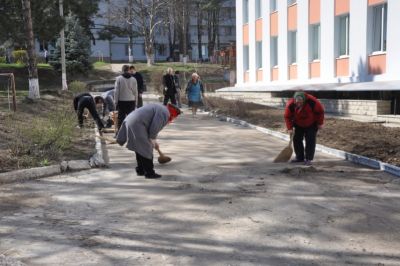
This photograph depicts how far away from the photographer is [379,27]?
19.2 metres

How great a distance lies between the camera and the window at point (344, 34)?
841 inches

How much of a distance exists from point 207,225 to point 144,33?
47.3 meters

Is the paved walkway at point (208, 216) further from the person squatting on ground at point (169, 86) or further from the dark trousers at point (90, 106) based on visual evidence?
the person squatting on ground at point (169, 86)

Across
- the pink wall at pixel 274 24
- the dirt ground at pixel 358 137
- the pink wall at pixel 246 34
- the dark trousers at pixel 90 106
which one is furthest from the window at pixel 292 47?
the dark trousers at pixel 90 106

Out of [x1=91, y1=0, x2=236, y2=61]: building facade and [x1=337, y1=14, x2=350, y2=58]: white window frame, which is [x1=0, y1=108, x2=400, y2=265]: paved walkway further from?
[x1=91, y1=0, x2=236, y2=61]: building facade

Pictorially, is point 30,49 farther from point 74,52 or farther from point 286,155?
point 74,52

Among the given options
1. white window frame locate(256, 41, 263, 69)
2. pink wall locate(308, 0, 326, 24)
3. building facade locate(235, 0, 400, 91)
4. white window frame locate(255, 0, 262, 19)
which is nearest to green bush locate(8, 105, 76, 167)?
building facade locate(235, 0, 400, 91)

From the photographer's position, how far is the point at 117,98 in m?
12.0

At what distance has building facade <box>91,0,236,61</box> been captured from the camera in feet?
215

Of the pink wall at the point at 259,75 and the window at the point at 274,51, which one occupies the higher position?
the window at the point at 274,51

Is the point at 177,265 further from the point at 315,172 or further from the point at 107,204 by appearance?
the point at 315,172

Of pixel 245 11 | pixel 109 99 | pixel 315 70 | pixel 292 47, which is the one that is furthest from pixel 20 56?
pixel 109 99

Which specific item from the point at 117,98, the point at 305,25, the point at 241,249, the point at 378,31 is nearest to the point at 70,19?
the point at 305,25

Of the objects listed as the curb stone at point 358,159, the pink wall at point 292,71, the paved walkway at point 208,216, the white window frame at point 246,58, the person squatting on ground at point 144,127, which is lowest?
the paved walkway at point 208,216
